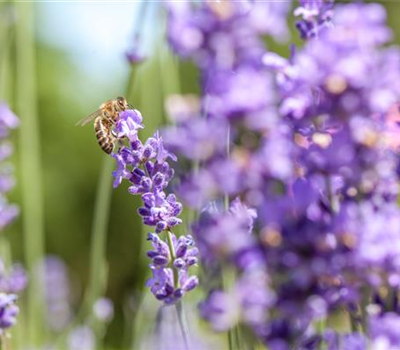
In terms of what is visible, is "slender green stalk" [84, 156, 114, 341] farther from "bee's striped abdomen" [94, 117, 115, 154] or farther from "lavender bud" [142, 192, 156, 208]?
"lavender bud" [142, 192, 156, 208]

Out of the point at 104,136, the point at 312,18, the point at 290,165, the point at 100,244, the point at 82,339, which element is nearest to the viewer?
the point at 290,165

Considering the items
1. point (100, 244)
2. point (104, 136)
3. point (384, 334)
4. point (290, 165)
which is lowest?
point (384, 334)

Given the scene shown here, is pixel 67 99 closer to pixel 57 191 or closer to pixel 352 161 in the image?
pixel 57 191

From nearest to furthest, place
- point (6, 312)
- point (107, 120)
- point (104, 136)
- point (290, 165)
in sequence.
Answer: point (290, 165)
point (6, 312)
point (104, 136)
point (107, 120)

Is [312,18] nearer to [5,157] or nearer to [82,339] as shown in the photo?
[5,157]

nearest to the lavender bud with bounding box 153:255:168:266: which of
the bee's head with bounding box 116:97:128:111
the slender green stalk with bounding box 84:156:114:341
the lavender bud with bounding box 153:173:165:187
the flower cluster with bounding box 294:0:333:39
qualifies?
the lavender bud with bounding box 153:173:165:187

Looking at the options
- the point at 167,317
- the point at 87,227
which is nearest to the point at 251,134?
the point at 167,317

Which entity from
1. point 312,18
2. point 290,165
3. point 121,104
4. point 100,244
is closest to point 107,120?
point 121,104
